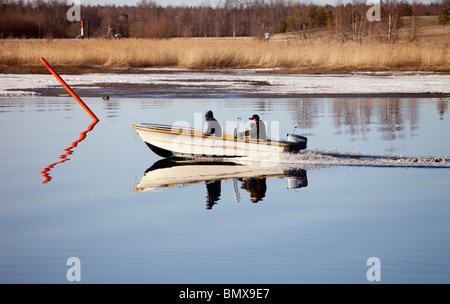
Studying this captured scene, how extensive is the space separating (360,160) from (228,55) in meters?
34.9

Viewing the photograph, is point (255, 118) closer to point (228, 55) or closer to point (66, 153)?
point (66, 153)

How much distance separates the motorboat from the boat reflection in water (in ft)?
0.99

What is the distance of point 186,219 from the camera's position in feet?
38.5

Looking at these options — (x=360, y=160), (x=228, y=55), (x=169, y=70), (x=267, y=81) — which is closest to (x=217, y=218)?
(x=360, y=160)

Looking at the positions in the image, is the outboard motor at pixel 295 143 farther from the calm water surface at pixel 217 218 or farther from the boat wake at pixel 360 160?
the calm water surface at pixel 217 218

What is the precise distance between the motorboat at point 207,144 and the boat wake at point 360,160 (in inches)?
16.1

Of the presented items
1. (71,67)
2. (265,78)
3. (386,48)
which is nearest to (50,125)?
Answer: (265,78)

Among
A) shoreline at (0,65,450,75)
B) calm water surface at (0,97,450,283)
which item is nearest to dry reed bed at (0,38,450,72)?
shoreline at (0,65,450,75)

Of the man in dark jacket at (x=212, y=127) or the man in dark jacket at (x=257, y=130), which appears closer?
the man in dark jacket at (x=257, y=130)

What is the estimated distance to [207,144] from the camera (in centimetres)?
1747

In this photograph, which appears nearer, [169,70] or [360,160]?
[360,160]

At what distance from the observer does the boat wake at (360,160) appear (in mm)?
16922

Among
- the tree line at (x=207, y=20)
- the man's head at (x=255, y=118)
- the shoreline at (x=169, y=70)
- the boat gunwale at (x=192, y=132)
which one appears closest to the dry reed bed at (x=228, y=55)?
Result: the shoreline at (x=169, y=70)
